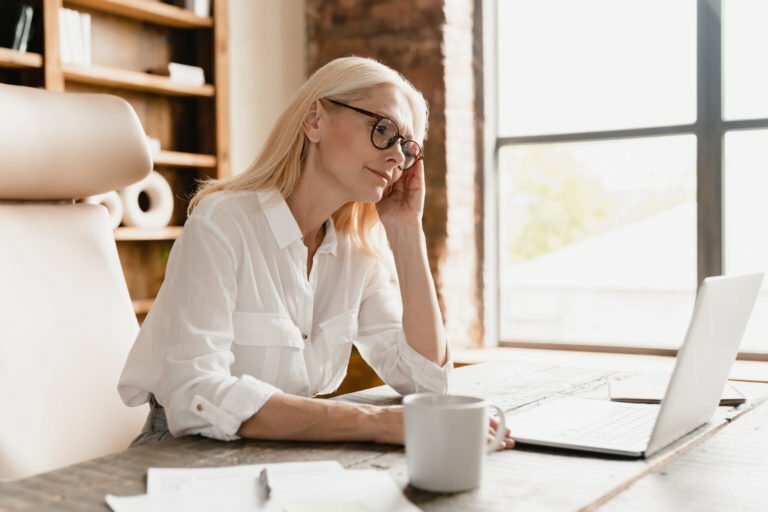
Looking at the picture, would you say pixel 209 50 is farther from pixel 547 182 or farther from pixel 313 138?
pixel 313 138

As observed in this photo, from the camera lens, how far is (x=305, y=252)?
149 centimetres

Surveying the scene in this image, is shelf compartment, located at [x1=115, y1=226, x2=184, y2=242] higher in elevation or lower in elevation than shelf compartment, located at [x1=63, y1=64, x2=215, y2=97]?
lower

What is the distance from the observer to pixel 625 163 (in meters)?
3.23

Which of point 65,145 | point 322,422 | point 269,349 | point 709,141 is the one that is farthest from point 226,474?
point 709,141

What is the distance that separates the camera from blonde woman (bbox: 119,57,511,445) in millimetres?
1223

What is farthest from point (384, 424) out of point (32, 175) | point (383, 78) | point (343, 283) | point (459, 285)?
point (459, 285)

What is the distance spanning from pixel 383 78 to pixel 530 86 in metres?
2.01

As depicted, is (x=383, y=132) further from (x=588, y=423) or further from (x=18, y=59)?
(x=18, y=59)

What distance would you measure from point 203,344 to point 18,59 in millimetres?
1642

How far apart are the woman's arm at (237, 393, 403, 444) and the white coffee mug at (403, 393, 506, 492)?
177 millimetres

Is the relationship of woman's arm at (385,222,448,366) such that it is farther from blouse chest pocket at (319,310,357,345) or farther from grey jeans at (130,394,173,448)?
grey jeans at (130,394,173,448)

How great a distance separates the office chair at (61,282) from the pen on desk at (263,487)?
0.63 metres

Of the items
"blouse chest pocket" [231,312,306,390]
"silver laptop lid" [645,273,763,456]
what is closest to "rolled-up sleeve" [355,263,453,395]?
"blouse chest pocket" [231,312,306,390]

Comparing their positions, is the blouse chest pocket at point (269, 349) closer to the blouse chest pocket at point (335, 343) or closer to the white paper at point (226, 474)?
the blouse chest pocket at point (335, 343)
